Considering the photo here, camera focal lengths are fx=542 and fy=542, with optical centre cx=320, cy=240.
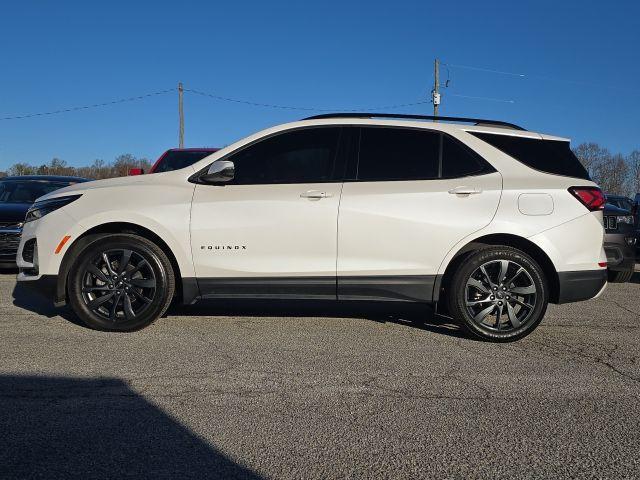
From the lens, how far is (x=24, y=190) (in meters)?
9.50

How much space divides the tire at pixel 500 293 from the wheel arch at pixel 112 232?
2313 millimetres

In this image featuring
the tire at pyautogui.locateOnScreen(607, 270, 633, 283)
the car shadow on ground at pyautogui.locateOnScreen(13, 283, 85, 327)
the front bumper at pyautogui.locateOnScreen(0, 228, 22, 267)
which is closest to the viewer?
the car shadow on ground at pyautogui.locateOnScreen(13, 283, 85, 327)

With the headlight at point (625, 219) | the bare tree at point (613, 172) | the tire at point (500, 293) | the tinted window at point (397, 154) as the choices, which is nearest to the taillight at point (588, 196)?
the tire at point (500, 293)

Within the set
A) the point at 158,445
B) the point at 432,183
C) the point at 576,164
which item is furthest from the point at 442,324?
the point at 158,445

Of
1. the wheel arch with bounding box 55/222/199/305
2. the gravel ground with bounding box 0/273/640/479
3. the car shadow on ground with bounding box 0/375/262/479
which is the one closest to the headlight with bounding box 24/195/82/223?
the wheel arch with bounding box 55/222/199/305

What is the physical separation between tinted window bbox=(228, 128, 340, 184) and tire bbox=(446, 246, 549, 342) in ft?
4.86

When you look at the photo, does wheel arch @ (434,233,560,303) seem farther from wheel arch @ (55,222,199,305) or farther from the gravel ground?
wheel arch @ (55,222,199,305)

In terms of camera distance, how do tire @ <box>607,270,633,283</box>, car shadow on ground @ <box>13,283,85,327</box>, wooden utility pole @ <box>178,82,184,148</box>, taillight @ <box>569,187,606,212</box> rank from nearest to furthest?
taillight @ <box>569,187,606,212</box> < car shadow on ground @ <box>13,283,85,327</box> < tire @ <box>607,270,633,283</box> < wooden utility pole @ <box>178,82,184,148</box>

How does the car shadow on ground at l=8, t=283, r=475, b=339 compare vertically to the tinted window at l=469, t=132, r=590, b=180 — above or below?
below

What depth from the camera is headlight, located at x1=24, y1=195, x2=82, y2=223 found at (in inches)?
191

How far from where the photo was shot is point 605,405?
3289mm

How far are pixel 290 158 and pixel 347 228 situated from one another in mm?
839

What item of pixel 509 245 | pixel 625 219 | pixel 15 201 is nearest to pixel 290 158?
pixel 509 245

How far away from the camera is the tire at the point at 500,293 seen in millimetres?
4582
